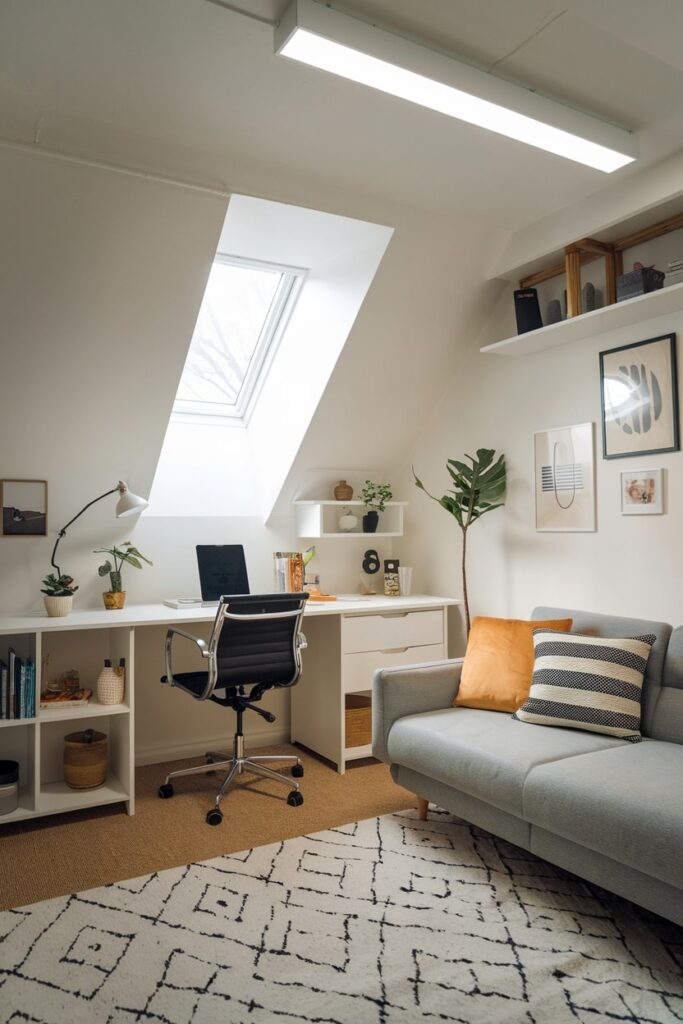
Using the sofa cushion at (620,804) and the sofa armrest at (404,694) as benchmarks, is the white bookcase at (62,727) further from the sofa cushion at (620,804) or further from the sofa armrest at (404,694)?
the sofa cushion at (620,804)

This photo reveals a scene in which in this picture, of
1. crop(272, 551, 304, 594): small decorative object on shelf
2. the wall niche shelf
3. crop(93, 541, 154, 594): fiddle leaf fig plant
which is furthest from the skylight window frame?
crop(272, 551, 304, 594): small decorative object on shelf

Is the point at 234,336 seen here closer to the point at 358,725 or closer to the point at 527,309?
the point at 527,309

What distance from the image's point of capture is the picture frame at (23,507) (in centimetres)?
346

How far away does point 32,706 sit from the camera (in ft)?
10.1

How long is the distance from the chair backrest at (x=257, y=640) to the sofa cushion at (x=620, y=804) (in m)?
1.34

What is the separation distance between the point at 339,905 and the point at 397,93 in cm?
250

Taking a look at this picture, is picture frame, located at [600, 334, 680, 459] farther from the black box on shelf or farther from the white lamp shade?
the white lamp shade

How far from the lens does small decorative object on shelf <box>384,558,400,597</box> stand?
433 centimetres

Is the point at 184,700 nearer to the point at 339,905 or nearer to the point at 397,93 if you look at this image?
the point at 339,905

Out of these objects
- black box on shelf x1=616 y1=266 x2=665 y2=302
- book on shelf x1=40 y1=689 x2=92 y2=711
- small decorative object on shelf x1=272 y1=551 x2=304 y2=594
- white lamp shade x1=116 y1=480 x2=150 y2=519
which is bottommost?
book on shelf x1=40 y1=689 x2=92 y2=711

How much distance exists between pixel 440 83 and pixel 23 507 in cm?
253

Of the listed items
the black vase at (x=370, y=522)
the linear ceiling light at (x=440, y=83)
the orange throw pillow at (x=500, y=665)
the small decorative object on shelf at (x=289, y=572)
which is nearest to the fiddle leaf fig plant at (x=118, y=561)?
the small decorative object on shelf at (x=289, y=572)

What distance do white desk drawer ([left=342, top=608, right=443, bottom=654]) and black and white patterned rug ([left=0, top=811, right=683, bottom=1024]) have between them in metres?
1.19

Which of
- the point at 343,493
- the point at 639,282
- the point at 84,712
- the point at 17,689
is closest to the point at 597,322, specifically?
the point at 639,282
